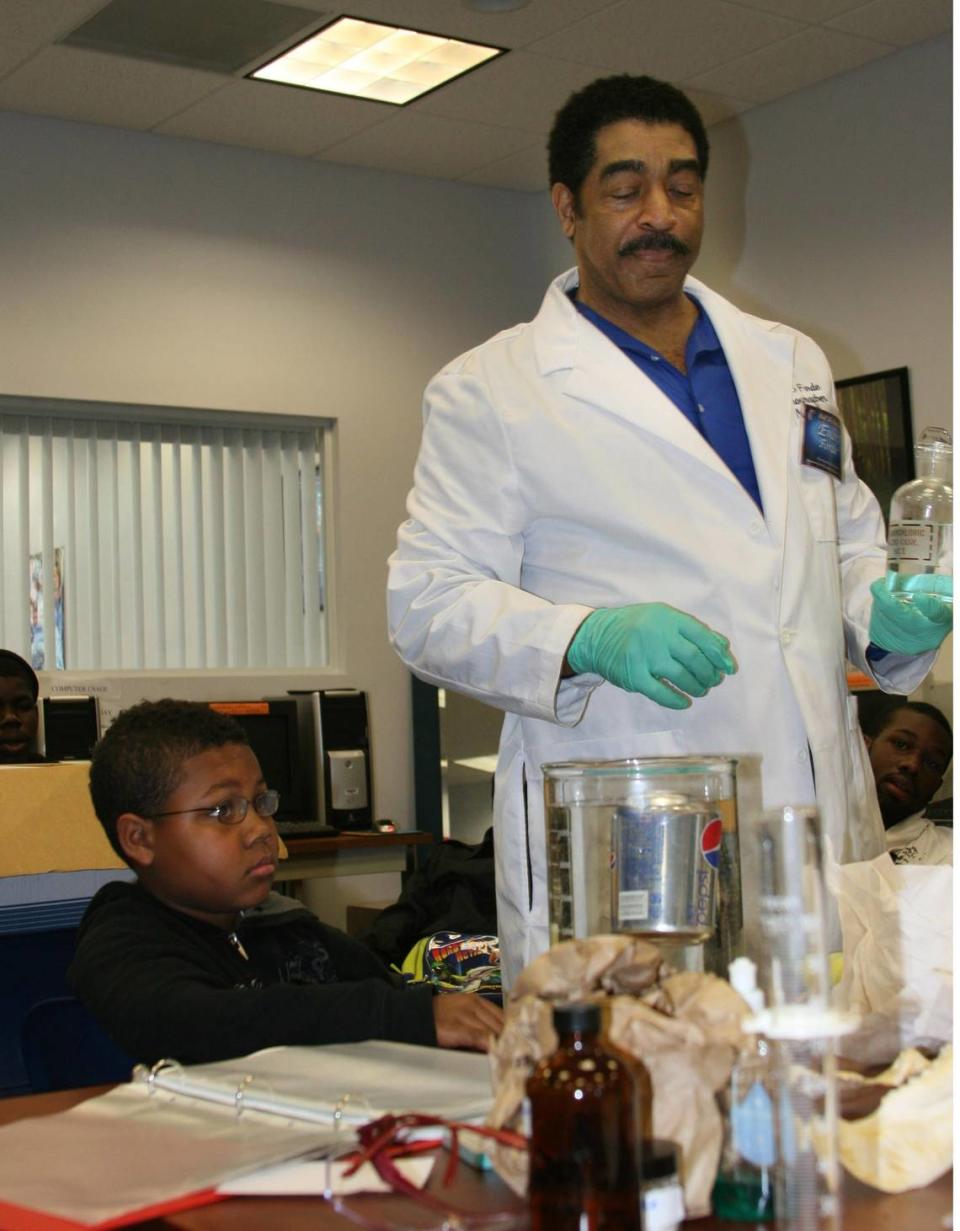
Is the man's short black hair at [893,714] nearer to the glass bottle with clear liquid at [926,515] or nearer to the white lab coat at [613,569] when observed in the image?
the white lab coat at [613,569]

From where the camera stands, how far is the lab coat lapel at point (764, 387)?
1.79 metres

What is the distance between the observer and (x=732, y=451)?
1852 mm

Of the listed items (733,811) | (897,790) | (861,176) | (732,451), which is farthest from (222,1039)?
(861,176)

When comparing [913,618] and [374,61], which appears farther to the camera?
[374,61]

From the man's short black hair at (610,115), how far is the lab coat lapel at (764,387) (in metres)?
0.18

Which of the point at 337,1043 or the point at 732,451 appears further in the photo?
the point at 732,451

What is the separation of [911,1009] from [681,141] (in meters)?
1.15

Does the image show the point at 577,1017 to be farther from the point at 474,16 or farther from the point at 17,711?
the point at 474,16

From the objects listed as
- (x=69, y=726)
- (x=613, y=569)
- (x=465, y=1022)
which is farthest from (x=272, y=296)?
(x=465, y=1022)

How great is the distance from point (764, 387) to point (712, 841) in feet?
2.77

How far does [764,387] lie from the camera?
1.87 meters

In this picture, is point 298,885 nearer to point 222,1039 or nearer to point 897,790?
point 897,790

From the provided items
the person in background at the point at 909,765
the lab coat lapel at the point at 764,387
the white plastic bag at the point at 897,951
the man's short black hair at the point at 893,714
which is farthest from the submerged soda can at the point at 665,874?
the man's short black hair at the point at 893,714

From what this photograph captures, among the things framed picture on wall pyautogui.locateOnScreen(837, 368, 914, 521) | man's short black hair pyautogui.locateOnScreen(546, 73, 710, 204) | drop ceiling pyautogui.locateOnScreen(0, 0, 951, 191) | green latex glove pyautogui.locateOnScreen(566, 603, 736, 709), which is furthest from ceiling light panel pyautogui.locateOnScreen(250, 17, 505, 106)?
green latex glove pyautogui.locateOnScreen(566, 603, 736, 709)
